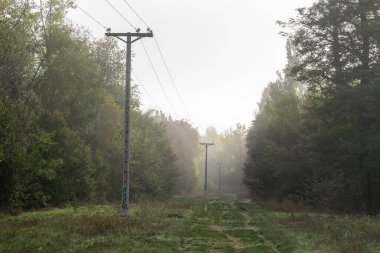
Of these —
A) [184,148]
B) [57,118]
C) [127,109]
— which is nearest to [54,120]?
[57,118]

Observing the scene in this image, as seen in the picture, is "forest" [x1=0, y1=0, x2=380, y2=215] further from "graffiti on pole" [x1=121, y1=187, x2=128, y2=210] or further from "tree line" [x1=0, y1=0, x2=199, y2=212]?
"graffiti on pole" [x1=121, y1=187, x2=128, y2=210]

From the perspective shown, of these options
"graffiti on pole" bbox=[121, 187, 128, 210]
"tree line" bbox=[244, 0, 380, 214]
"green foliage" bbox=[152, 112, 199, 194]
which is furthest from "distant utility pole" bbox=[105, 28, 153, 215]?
"green foliage" bbox=[152, 112, 199, 194]

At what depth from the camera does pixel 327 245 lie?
17.7 metres

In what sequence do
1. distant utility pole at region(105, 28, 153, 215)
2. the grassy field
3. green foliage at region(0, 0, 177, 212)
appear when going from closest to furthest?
the grassy field < distant utility pole at region(105, 28, 153, 215) < green foliage at region(0, 0, 177, 212)

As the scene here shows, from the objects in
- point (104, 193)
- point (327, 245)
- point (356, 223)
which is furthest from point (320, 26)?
point (104, 193)

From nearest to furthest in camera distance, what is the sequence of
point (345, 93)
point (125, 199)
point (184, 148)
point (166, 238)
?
point (166, 238) → point (125, 199) → point (345, 93) → point (184, 148)

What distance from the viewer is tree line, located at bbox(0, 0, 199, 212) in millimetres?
32406

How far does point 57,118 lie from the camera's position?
1612 inches

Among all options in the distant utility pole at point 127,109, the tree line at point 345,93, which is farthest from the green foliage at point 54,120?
the tree line at point 345,93

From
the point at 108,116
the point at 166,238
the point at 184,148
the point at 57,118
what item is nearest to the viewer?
the point at 166,238

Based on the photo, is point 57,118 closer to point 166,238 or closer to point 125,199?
point 125,199

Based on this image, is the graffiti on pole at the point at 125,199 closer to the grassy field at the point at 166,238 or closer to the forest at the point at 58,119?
the grassy field at the point at 166,238

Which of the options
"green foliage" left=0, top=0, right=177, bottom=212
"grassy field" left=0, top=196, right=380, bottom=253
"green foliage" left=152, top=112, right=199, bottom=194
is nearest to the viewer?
"grassy field" left=0, top=196, right=380, bottom=253

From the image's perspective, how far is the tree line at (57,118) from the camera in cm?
3241
